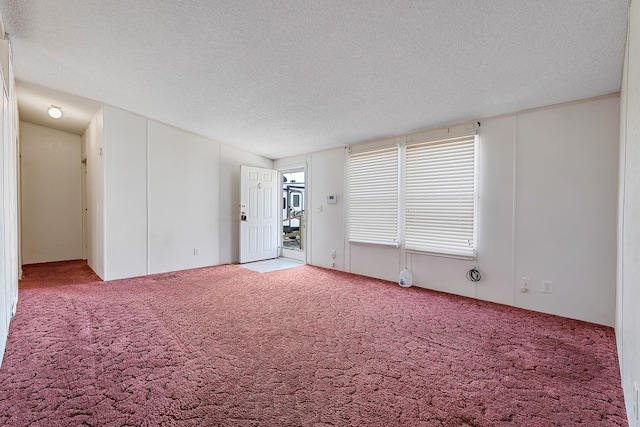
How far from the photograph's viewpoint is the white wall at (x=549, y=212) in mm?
2822

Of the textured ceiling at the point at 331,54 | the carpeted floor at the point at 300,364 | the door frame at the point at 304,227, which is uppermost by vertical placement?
the textured ceiling at the point at 331,54

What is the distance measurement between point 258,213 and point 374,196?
255 cm

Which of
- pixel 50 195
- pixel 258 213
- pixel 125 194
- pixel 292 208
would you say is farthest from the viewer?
pixel 292 208

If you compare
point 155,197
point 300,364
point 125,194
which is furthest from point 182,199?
point 300,364

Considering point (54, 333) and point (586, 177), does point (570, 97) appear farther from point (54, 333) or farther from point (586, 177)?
point (54, 333)

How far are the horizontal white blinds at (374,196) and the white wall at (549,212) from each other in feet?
3.11

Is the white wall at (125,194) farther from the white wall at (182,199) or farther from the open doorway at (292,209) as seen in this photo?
the open doorway at (292,209)

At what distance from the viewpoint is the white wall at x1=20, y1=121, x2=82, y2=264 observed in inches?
223

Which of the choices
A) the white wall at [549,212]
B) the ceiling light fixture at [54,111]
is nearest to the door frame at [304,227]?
the white wall at [549,212]

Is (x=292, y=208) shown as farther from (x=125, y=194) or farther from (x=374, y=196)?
(x=125, y=194)

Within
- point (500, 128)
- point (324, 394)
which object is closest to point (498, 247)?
point (500, 128)

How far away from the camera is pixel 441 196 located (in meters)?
3.92

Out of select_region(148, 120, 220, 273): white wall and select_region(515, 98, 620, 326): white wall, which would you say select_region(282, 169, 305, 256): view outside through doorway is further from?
select_region(515, 98, 620, 326): white wall

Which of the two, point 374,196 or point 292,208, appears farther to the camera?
point 292,208
